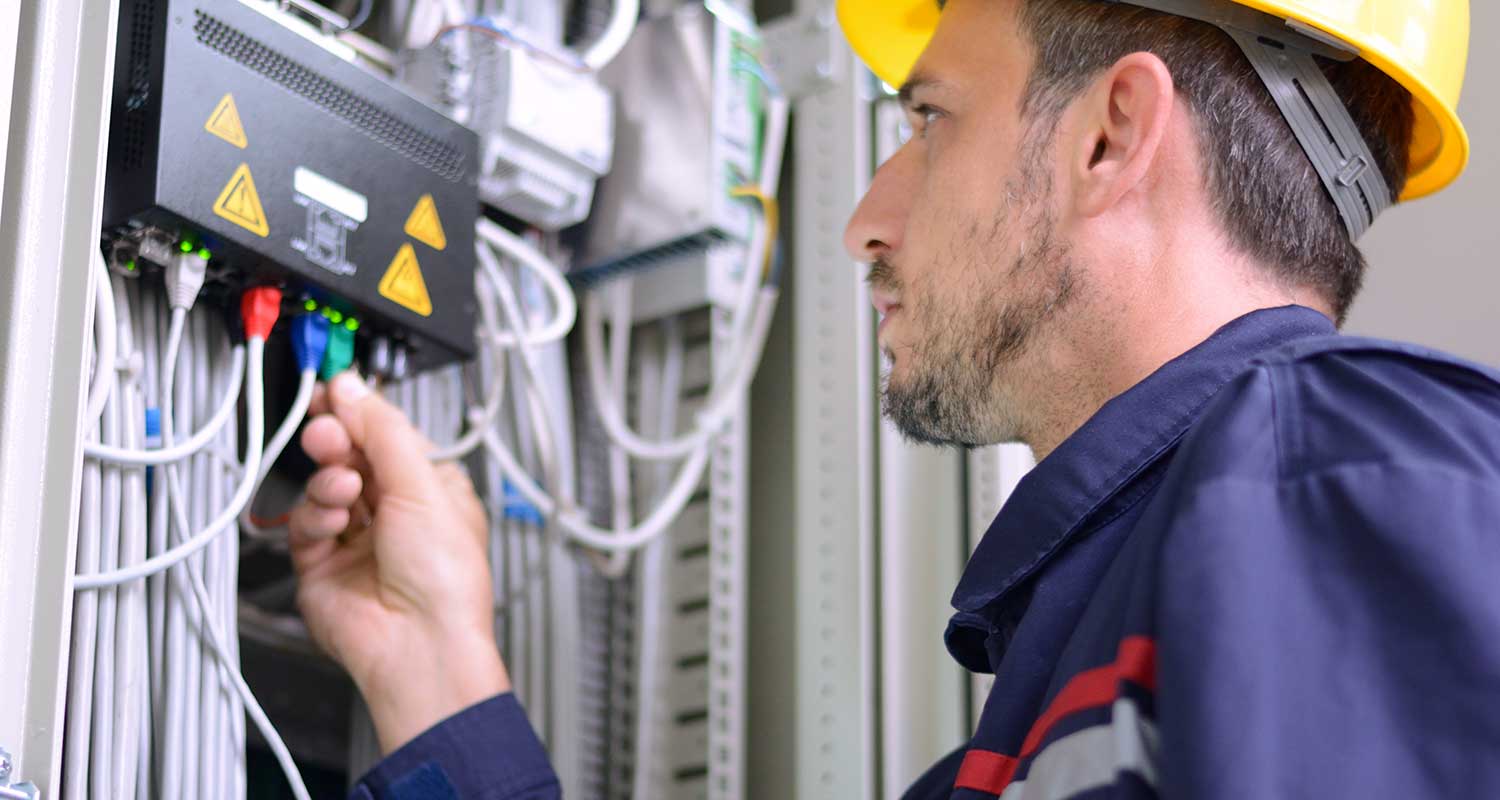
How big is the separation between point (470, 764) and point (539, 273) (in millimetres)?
489

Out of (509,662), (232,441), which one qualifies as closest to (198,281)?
(232,441)

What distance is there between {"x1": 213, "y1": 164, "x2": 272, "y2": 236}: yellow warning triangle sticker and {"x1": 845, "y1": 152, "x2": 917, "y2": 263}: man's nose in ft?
1.51

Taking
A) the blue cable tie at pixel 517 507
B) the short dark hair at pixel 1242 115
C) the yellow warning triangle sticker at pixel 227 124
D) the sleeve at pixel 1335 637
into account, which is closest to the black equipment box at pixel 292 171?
the yellow warning triangle sticker at pixel 227 124

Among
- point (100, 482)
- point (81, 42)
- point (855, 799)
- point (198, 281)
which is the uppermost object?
point (81, 42)

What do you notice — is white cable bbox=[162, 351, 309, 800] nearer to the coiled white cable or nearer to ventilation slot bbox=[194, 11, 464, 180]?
the coiled white cable

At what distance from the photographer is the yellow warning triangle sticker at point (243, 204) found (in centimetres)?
121

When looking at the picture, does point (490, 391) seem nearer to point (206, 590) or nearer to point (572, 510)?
point (572, 510)

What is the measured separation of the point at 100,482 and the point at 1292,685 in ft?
2.75

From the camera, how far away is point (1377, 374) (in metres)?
0.81

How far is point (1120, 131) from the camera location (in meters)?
1.20

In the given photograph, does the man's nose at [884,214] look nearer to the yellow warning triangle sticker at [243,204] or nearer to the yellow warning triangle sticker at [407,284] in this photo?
the yellow warning triangle sticker at [407,284]

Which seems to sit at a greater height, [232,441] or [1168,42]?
[1168,42]

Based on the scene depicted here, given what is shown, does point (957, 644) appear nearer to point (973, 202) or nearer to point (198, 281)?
point (973, 202)

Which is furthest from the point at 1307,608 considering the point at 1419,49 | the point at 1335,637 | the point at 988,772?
the point at 1419,49
